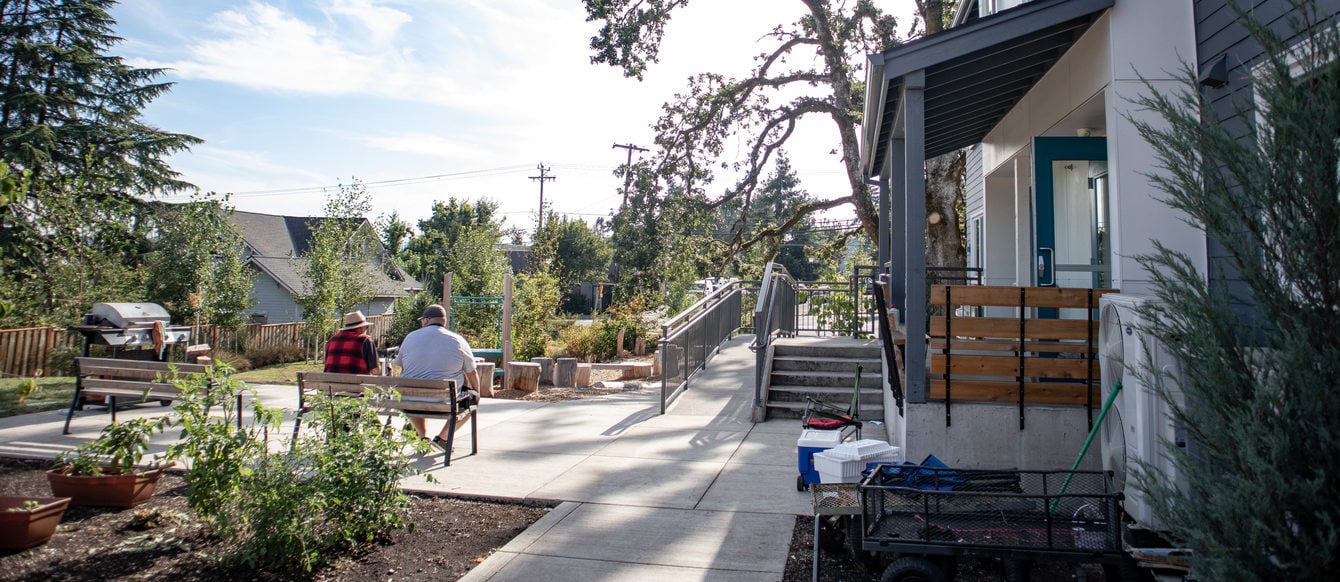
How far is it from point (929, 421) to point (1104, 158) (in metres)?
3.41

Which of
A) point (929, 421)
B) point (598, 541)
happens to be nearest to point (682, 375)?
point (929, 421)

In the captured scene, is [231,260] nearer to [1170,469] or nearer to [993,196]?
[993,196]

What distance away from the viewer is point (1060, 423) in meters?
5.61

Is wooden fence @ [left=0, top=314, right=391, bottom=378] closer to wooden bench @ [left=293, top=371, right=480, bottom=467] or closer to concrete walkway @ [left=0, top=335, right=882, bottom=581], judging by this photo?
concrete walkway @ [left=0, top=335, right=882, bottom=581]

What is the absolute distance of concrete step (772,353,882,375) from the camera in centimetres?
993

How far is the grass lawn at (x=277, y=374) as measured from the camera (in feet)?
46.8

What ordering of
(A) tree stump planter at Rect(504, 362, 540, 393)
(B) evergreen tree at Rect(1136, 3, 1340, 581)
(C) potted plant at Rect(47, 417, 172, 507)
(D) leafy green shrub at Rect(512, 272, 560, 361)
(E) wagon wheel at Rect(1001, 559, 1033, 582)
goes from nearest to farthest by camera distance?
(B) evergreen tree at Rect(1136, 3, 1340, 581) < (E) wagon wheel at Rect(1001, 559, 1033, 582) < (C) potted plant at Rect(47, 417, 172, 507) < (A) tree stump planter at Rect(504, 362, 540, 393) < (D) leafy green shrub at Rect(512, 272, 560, 361)

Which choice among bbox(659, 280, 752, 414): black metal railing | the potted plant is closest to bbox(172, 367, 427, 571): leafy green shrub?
the potted plant

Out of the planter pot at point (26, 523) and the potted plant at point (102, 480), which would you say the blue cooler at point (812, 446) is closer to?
the potted plant at point (102, 480)

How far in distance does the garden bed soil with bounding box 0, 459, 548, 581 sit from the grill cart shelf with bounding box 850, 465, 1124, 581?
233cm

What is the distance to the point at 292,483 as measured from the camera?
166 inches

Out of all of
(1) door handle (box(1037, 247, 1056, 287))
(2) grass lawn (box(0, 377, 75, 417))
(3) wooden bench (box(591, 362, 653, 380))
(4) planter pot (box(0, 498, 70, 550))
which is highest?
(1) door handle (box(1037, 247, 1056, 287))

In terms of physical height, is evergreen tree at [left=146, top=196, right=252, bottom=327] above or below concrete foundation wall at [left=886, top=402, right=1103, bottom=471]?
above

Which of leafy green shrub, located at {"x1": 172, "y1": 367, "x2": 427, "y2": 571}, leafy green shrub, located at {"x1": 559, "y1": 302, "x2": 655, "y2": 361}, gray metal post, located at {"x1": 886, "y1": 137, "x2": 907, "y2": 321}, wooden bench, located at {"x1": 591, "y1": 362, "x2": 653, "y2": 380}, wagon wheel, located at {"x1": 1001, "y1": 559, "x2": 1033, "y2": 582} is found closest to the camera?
wagon wheel, located at {"x1": 1001, "y1": 559, "x2": 1033, "y2": 582}
